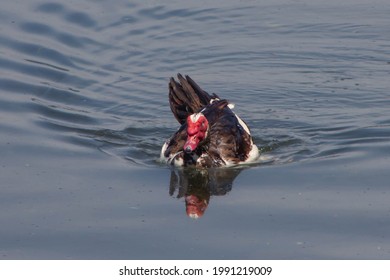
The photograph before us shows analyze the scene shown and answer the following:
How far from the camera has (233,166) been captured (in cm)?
1467

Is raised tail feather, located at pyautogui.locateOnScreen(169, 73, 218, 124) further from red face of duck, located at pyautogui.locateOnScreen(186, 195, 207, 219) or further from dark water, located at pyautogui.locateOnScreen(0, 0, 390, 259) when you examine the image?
red face of duck, located at pyautogui.locateOnScreen(186, 195, 207, 219)

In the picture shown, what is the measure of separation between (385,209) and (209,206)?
1973mm

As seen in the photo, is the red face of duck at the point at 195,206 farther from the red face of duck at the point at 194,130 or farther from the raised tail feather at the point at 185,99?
the raised tail feather at the point at 185,99

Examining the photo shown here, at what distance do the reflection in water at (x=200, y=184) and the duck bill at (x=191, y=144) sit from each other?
401mm

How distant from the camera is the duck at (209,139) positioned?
1428 centimetres

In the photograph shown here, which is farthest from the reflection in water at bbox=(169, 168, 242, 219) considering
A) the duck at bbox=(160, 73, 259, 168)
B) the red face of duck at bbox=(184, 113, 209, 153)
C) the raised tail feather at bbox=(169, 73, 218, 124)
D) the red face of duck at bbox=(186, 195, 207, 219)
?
the raised tail feather at bbox=(169, 73, 218, 124)

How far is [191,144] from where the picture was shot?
46.3 feet

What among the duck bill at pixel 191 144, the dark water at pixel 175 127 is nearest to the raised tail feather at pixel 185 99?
the dark water at pixel 175 127

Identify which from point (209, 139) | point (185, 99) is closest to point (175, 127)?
point (185, 99)

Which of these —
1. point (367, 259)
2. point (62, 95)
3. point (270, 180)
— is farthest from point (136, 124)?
point (367, 259)

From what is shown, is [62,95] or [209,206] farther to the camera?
[62,95]

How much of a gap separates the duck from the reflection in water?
103mm

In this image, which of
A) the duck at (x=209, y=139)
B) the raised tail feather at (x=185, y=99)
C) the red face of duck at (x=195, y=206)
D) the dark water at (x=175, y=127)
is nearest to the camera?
the dark water at (x=175, y=127)
